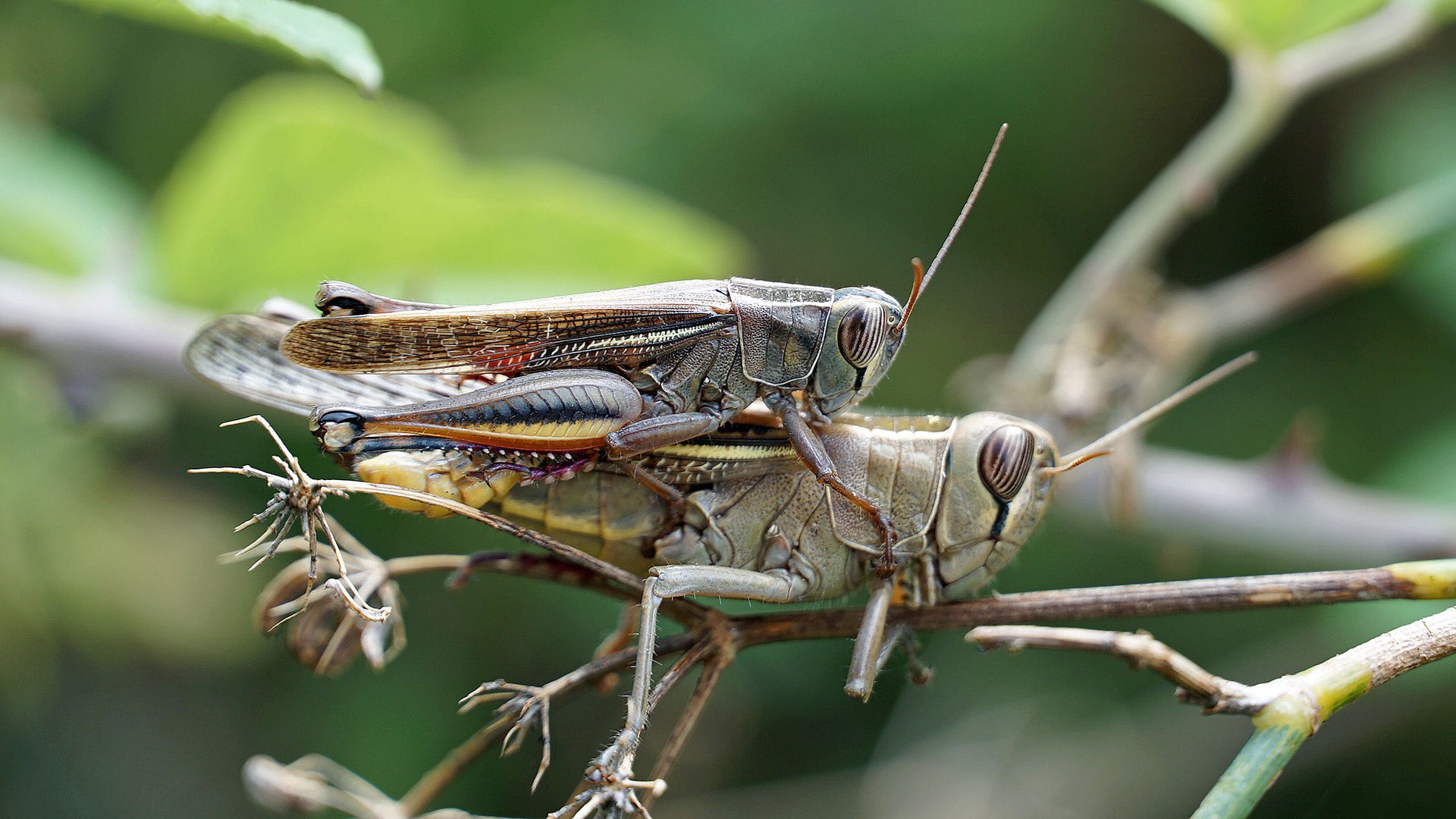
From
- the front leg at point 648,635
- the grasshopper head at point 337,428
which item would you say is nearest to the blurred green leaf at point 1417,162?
the front leg at point 648,635

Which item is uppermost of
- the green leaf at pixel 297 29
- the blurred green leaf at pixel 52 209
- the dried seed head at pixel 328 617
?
the blurred green leaf at pixel 52 209

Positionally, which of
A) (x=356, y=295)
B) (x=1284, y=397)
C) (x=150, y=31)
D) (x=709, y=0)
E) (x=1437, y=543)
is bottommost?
(x=1437, y=543)

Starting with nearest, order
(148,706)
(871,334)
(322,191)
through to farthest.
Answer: (871,334) < (322,191) < (148,706)

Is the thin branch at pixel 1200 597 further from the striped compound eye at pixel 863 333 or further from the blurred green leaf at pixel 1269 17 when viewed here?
the blurred green leaf at pixel 1269 17

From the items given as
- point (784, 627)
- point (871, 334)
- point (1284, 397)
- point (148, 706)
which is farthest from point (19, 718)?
point (1284, 397)

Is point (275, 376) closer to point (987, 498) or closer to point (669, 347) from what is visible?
point (669, 347)

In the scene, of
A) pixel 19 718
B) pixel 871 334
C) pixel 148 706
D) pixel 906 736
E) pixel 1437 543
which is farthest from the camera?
pixel 148 706

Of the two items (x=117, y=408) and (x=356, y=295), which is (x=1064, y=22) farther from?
(x=117, y=408)

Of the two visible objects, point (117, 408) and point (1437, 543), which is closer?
point (1437, 543)

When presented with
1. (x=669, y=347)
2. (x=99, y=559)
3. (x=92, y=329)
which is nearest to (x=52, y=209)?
(x=92, y=329)
